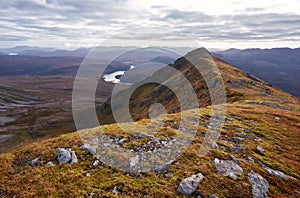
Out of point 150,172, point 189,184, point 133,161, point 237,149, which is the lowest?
point 237,149

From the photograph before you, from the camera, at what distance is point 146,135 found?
20.2 m

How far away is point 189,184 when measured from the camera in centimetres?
1379

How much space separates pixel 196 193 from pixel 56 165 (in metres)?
8.89

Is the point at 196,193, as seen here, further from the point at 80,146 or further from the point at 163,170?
the point at 80,146

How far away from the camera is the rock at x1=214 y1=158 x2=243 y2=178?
51.4ft

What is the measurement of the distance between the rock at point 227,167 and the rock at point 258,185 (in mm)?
812

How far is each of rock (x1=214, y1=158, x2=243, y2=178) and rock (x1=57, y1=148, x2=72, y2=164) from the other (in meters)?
10.1

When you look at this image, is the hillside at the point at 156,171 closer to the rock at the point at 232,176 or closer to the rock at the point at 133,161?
the rock at the point at 232,176

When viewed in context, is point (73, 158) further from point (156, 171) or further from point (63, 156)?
point (156, 171)

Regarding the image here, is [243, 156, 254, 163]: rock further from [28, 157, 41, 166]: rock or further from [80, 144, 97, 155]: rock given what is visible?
[28, 157, 41, 166]: rock

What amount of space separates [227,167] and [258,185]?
7.27ft

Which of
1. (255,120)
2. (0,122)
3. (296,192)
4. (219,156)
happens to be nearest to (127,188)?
(219,156)

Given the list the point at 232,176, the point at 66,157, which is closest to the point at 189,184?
the point at 232,176

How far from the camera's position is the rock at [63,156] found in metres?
15.5
